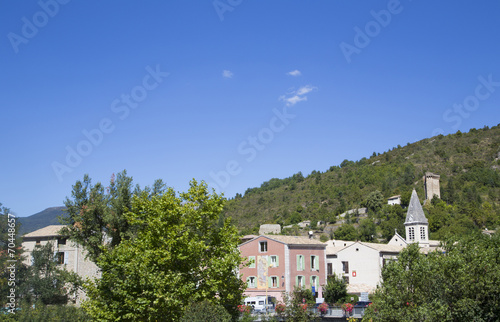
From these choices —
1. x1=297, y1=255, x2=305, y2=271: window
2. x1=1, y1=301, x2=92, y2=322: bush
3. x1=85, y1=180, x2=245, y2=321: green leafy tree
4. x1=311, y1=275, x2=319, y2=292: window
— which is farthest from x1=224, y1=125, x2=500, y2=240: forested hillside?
x1=85, y1=180, x2=245, y2=321: green leafy tree

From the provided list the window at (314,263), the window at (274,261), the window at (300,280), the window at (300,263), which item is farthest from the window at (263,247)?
the window at (314,263)

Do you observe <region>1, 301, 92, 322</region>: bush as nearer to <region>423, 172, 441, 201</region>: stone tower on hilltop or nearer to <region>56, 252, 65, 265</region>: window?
<region>56, 252, 65, 265</region>: window

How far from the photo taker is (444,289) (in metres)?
21.9

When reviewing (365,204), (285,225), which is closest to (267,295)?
(285,225)

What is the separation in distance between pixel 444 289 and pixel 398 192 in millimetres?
123567

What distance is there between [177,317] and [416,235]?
7145 centimetres

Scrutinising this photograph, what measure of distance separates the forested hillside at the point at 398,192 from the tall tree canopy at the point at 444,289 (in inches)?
3167

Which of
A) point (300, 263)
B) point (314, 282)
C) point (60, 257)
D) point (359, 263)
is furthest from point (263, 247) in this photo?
point (60, 257)

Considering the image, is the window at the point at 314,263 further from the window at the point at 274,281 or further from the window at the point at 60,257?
the window at the point at 60,257

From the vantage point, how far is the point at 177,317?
2577 centimetres

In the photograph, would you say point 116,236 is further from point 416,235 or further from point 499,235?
point 416,235

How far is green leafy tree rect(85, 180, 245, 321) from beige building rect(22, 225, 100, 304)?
2529cm

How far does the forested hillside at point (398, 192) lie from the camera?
113 m

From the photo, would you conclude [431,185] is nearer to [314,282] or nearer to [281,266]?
[314,282]
